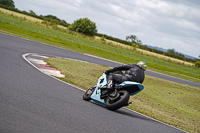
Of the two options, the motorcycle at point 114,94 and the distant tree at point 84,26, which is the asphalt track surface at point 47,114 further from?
the distant tree at point 84,26

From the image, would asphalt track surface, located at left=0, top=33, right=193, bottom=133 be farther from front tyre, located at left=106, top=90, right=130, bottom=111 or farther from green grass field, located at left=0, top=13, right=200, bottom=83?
green grass field, located at left=0, top=13, right=200, bottom=83

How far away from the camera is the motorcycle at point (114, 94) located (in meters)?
7.36

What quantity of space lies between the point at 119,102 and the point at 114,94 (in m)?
0.36

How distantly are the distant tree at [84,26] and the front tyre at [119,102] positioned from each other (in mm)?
69129

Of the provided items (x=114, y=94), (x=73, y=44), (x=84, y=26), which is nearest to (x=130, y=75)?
(x=114, y=94)

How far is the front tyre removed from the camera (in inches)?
285

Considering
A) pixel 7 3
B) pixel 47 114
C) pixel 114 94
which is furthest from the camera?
pixel 7 3

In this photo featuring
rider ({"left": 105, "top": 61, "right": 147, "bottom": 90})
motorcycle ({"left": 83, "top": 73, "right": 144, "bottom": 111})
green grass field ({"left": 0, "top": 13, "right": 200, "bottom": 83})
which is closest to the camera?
motorcycle ({"left": 83, "top": 73, "right": 144, "bottom": 111})

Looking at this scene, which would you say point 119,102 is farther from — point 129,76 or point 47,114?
point 47,114

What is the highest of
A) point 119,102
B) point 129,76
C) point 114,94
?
point 129,76

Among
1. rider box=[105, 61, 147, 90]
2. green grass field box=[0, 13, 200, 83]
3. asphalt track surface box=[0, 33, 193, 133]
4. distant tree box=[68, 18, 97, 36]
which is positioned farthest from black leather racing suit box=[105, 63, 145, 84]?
distant tree box=[68, 18, 97, 36]

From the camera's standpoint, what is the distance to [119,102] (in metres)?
7.30

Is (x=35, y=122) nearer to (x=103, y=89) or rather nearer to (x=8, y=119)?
(x=8, y=119)

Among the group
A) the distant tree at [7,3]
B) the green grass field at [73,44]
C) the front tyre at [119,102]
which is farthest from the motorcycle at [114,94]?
the distant tree at [7,3]
